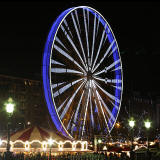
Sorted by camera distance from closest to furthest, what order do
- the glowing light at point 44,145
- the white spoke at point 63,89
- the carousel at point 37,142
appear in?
the white spoke at point 63,89, the carousel at point 37,142, the glowing light at point 44,145

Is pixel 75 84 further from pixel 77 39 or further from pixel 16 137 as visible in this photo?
pixel 16 137

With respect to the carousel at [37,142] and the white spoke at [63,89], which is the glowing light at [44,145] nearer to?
the carousel at [37,142]

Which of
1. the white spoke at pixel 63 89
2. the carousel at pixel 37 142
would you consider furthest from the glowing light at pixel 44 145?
the white spoke at pixel 63 89

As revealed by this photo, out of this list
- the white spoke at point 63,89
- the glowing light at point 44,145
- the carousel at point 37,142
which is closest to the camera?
the white spoke at point 63,89

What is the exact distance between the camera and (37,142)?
17.0 meters

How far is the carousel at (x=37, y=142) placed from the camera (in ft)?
55.2

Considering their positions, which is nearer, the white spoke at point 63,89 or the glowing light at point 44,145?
the white spoke at point 63,89

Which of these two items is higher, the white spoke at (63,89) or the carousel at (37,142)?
the white spoke at (63,89)

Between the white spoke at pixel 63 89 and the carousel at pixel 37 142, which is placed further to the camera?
the carousel at pixel 37 142

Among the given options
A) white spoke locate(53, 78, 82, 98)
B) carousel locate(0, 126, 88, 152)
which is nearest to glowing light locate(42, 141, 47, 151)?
carousel locate(0, 126, 88, 152)

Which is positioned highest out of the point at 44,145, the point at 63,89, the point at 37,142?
the point at 63,89

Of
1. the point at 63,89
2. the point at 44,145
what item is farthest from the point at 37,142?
the point at 63,89

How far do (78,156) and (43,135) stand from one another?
13.9ft

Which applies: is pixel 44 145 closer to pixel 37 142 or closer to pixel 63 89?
pixel 37 142
